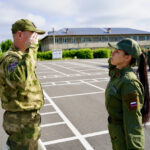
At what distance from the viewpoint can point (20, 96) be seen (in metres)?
2.41

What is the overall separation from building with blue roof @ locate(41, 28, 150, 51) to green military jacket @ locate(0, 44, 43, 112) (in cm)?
4297

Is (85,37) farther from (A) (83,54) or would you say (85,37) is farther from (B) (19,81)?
(B) (19,81)

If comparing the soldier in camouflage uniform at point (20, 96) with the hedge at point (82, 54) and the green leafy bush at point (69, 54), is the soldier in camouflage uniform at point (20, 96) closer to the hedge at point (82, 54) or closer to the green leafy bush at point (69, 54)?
the hedge at point (82, 54)

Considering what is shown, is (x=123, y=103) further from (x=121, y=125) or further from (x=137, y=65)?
(x=137, y=65)

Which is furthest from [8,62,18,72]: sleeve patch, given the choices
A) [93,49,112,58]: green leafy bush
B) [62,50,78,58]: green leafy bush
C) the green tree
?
the green tree

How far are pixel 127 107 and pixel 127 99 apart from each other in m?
0.09

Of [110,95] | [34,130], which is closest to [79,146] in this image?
[34,130]

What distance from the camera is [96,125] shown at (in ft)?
15.8

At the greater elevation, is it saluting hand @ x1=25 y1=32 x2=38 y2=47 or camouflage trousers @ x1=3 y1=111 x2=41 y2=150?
saluting hand @ x1=25 y1=32 x2=38 y2=47

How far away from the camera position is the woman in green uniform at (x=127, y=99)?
6.23 feet

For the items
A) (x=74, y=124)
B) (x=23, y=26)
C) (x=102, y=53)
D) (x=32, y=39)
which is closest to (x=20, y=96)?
(x=32, y=39)

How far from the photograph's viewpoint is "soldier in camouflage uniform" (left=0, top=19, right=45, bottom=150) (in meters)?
2.30

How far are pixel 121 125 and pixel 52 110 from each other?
4.31 metres

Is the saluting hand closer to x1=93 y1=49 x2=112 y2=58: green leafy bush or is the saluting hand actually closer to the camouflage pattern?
the camouflage pattern
